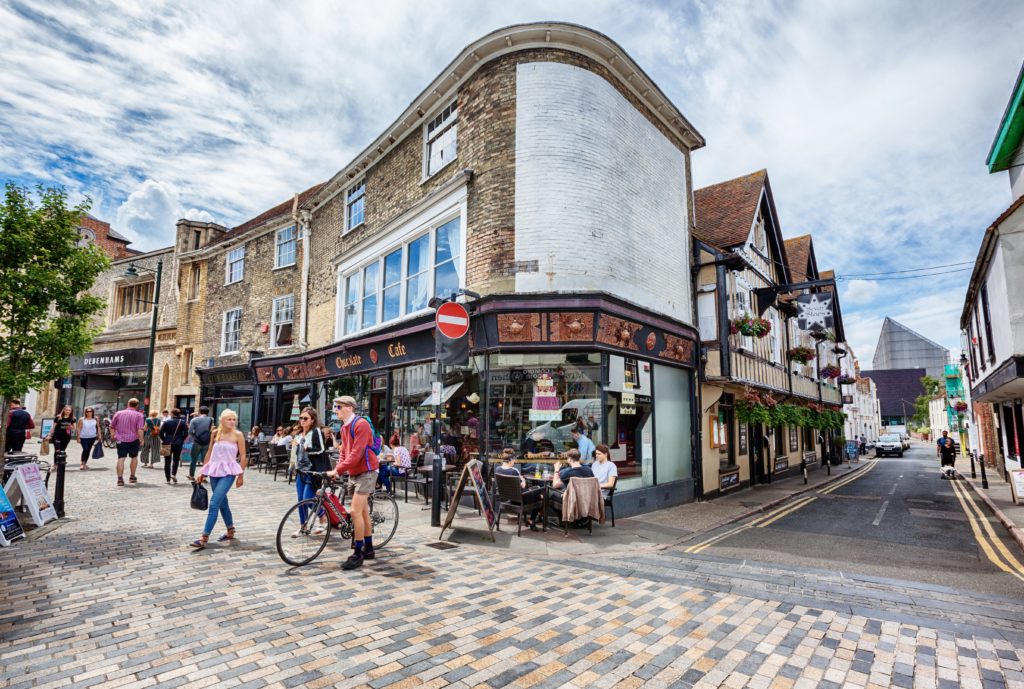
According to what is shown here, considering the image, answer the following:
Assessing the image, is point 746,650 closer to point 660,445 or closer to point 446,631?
point 446,631

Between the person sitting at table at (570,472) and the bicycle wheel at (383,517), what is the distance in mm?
2877

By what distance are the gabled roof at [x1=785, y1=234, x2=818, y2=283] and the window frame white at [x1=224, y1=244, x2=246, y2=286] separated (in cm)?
A: 2477

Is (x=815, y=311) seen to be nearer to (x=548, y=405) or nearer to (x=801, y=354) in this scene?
(x=801, y=354)

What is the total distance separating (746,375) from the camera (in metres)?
16.1

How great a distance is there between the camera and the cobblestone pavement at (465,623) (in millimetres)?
3623

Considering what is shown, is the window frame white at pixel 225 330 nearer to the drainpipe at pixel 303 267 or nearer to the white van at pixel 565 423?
the drainpipe at pixel 303 267

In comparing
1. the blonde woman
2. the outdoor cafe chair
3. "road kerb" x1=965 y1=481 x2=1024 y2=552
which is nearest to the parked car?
"road kerb" x1=965 y1=481 x2=1024 y2=552

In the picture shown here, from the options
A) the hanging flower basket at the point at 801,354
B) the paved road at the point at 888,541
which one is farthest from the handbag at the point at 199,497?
the hanging flower basket at the point at 801,354

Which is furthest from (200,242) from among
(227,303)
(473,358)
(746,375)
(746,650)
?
(746,650)

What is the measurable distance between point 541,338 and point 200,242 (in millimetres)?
22363

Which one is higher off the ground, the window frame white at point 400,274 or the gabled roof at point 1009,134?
the gabled roof at point 1009,134

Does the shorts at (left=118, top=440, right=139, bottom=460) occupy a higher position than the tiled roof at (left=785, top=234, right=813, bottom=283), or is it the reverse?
the tiled roof at (left=785, top=234, right=813, bottom=283)

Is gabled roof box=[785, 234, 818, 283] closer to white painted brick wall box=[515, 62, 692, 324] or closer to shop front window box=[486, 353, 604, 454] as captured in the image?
white painted brick wall box=[515, 62, 692, 324]

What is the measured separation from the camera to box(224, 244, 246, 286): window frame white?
21.7 metres
